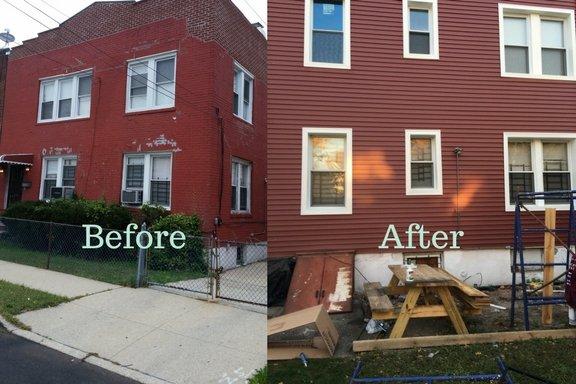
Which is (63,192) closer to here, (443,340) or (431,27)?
(431,27)

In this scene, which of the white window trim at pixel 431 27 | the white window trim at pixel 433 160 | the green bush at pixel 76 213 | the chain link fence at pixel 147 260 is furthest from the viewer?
the green bush at pixel 76 213

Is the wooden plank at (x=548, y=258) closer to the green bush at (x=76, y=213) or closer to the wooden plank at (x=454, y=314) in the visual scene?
the wooden plank at (x=454, y=314)

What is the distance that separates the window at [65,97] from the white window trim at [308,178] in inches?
232

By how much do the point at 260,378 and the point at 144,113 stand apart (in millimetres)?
6379

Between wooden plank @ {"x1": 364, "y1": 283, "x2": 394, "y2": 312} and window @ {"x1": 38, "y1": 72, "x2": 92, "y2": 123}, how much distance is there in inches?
272

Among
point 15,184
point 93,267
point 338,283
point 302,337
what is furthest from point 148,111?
point 302,337

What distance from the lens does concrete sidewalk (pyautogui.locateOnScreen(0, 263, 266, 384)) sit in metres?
3.41

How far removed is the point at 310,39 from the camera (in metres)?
4.76

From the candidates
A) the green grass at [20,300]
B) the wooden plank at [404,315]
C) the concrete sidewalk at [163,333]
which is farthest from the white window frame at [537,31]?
the green grass at [20,300]

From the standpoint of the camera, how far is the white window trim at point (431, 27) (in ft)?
17.2

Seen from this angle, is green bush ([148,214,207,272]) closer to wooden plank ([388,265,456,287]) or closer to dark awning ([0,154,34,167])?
wooden plank ([388,265,456,287])

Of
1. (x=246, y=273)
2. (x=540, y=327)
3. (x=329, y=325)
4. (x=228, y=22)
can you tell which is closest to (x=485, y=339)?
(x=540, y=327)

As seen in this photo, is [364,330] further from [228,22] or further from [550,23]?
[228,22]

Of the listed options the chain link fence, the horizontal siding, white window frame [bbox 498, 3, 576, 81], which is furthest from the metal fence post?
white window frame [bbox 498, 3, 576, 81]
